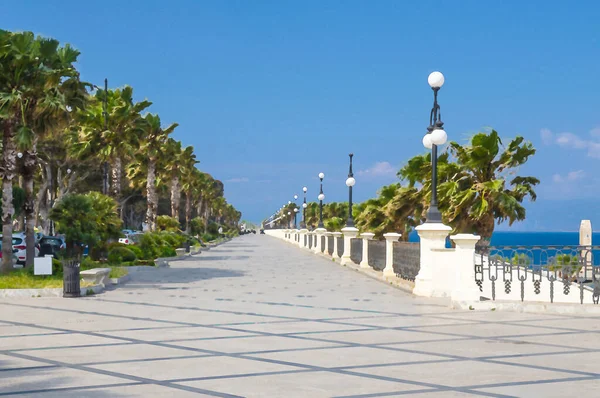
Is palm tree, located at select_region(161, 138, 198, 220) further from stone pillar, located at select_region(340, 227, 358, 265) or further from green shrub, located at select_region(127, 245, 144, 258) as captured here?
stone pillar, located at select_region(340, 227, 358, 265)

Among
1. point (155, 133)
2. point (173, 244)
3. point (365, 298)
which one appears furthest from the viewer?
→ point (155, 133)

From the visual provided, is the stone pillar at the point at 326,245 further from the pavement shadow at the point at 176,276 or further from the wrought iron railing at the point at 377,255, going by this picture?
the wrought iron railing at the point at 377,255

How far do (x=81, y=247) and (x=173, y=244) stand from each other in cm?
1545

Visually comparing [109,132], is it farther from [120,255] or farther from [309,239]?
[309,239]

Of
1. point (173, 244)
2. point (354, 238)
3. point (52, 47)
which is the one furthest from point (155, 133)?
point (52, 47)

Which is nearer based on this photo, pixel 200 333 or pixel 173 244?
pixel 200 333

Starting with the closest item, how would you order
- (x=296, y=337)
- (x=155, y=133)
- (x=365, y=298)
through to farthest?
(x=296, y=337)
(x=365, y=298)
(x=155, y=133)

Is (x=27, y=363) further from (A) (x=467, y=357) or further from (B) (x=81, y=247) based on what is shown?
(B) (x=81, y=247)

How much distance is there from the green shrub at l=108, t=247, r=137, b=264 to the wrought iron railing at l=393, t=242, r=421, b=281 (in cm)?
1212

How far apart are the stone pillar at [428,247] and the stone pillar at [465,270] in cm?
162

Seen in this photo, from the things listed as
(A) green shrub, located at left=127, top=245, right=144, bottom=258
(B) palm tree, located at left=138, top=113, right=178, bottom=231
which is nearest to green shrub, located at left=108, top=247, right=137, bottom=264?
(A) green shrub, located at left=127, top=245, right=144, bottom=258

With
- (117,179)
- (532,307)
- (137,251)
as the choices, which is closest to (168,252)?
(117,179)

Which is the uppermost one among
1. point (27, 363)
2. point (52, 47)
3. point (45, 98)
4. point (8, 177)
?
point (52, 47)

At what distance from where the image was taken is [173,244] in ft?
138
